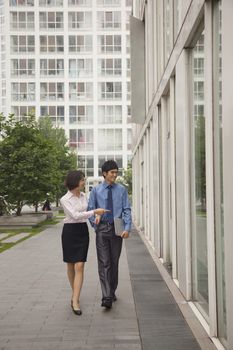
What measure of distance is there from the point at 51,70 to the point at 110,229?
65.5 metres

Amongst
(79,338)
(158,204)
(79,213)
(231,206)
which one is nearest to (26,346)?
(79,338)

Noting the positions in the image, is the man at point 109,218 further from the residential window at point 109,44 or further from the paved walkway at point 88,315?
the residential window at point 109,44

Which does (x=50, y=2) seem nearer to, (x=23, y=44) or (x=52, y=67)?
(x=23, y=44)

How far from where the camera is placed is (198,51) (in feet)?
21.9

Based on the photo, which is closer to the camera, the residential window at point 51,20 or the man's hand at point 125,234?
the man's hand at point 125,234

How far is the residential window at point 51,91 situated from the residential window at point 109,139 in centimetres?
688

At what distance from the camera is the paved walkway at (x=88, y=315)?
17.6 feet

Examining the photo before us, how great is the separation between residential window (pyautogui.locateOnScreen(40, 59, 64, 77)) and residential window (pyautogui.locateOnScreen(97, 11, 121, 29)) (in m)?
6.92

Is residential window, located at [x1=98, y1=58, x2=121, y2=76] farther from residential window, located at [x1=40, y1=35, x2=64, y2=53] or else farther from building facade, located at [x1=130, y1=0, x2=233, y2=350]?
building facade, located at [x1=130, y1=0, x2=233, y2=350]

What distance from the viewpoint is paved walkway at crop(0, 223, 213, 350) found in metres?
5.37

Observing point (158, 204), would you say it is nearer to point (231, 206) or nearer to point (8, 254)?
point (8, 254)

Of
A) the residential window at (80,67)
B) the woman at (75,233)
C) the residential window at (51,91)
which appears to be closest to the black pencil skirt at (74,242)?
the woman at (75,233)

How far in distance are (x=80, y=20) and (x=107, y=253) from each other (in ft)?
219

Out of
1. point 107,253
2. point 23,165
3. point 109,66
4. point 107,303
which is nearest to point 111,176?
point 107,253
